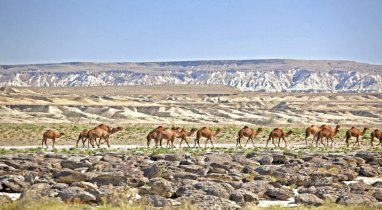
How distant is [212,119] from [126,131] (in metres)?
42.8

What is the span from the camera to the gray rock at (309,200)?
687 inches

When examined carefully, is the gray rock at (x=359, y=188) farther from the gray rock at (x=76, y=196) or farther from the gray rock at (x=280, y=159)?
the gray rock at (x=280, y=159)

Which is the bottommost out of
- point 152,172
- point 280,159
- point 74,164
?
point 280,159

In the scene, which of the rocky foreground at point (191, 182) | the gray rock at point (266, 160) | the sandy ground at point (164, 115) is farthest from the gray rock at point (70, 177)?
the sandy ground at point (164, 115)

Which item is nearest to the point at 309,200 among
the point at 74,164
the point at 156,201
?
the point at 156,201

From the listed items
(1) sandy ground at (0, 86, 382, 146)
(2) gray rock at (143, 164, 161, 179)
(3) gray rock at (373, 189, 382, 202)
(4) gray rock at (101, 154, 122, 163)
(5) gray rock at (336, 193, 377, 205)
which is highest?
(5) gray rock at (336, 193, 377, 205)

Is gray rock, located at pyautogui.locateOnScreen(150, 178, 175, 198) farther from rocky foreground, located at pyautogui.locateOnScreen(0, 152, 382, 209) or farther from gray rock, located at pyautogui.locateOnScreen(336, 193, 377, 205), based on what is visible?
gray rock, located at pyautogui.locateOnScreen(336, 193, 377, 205)

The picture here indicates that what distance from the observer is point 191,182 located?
20.0 m

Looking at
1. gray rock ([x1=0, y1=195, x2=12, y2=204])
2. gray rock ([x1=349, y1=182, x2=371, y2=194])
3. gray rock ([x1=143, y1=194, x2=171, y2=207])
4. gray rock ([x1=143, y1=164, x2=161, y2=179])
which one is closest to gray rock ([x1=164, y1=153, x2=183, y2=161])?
gray rock ([x1=143, y1=164, x2=161, y2=179])

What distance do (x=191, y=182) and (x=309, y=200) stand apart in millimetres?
3967

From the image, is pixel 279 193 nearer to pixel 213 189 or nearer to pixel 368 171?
pixel 213 189

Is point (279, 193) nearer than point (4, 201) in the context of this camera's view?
No

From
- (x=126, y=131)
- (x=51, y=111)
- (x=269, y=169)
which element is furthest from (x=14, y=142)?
(x=51, y=111)

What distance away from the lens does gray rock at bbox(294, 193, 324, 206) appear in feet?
57.3
